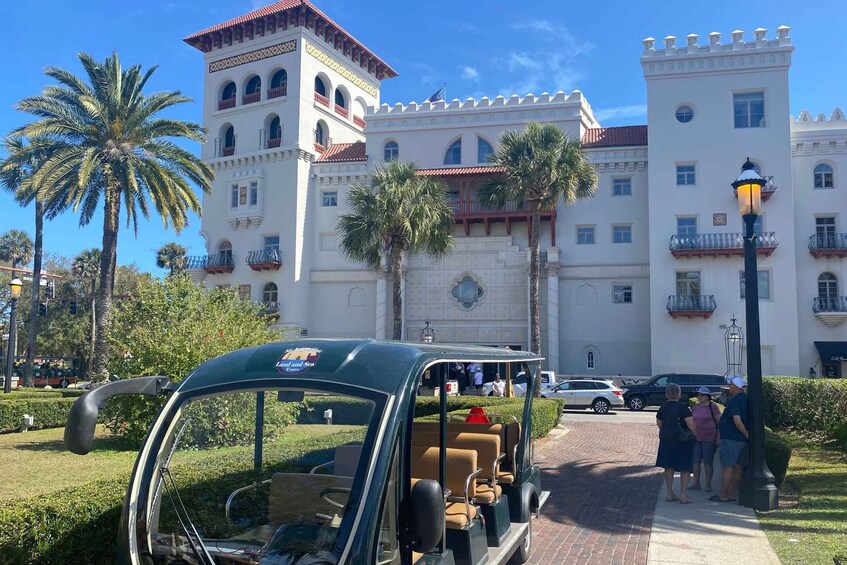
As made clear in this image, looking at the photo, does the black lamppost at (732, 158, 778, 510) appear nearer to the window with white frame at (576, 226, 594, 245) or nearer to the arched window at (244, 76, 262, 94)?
the window with white frame at (576, 226, 594, 245)

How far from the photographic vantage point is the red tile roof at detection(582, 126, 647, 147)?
3925 centimetres

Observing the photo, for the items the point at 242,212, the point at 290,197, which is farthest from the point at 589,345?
the point at 242,212

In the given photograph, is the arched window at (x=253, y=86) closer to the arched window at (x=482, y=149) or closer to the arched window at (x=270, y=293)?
the arched window at (x=270, y=293)

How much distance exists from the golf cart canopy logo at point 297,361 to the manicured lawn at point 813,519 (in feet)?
16.0

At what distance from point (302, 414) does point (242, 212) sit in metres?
39.7

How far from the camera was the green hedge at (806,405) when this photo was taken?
17250mm

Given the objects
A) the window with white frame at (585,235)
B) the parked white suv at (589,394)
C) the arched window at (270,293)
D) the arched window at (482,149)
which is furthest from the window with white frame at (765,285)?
the arched window at (270,293)

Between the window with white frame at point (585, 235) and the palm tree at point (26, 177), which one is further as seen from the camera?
the window with white frame at point (585, 235)

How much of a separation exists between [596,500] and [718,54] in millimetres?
33385

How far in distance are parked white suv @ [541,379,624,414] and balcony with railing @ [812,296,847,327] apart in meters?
13.4

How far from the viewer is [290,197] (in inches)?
1645

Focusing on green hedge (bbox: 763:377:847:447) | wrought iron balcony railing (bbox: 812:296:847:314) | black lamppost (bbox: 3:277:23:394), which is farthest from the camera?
wrought iron balcony railing (bbox: 812:296:847:314)

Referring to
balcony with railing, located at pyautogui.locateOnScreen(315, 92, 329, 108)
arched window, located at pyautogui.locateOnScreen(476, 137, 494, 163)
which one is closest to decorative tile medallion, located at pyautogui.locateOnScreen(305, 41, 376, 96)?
balcony with railing, located at pyautogui.locateOnScreen(315, 92, 329, 108)

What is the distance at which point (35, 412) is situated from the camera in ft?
65.5
